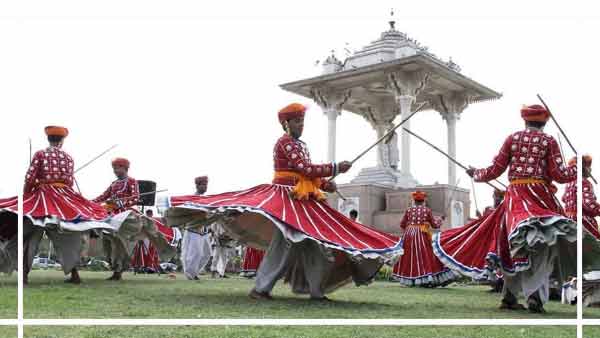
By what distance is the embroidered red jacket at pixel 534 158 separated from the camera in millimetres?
6359

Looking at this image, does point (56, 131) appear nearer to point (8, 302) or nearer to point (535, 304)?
point (8, 302)

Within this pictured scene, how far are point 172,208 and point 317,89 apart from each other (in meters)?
18.9

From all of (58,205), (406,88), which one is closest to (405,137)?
(406,88)

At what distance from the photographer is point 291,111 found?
267 inches

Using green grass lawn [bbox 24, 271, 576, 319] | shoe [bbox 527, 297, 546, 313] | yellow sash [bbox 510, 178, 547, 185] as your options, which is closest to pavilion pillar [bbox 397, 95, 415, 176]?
green grass lawn [bbox 24, 271, 576, 319]

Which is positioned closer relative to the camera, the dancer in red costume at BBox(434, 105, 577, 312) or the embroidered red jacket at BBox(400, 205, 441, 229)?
the dancer in red costume at BBox(434, 105, 577, 312)

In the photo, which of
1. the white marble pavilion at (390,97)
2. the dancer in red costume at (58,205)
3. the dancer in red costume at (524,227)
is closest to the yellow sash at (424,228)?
the dancer in red costume at (524,227)

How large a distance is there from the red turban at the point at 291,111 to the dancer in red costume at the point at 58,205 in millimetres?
2848

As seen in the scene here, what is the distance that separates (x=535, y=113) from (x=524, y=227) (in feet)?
3.80

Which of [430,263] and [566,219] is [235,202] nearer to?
[566,219]

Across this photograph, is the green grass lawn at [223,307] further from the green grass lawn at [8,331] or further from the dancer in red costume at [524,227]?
the green grass lawn at [8,331]

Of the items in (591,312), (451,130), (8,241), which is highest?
(451,130)

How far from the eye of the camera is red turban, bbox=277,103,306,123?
6785 mm

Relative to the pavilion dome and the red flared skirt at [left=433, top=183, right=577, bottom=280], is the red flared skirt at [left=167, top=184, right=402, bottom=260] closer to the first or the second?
the red flared skirt at [left=433, top=183, right=577, bottom=280]
